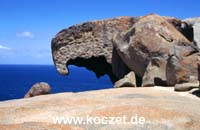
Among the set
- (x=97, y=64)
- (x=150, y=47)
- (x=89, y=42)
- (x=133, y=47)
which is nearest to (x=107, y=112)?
(x=150, y=47)

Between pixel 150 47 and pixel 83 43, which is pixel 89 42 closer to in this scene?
pixel 83 43

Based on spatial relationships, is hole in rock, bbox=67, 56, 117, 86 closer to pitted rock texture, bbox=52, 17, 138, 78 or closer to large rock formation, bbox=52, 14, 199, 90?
large rock formation, bbox=52, 14, 199, 90

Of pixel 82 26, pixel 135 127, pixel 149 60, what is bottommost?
pixel 135 127

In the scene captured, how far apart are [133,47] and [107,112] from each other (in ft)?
40.8

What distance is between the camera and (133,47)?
76.7ft

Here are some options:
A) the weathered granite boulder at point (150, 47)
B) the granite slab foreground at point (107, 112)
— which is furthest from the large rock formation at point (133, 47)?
the granite slab foreground at point (107, 112)

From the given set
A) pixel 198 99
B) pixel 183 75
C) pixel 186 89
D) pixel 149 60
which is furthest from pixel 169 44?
pixel 198 99

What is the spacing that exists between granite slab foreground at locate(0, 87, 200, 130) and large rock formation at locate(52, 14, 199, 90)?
19.6 feet

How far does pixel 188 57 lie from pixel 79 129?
11.1 meters

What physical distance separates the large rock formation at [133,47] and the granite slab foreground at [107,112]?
5.99m

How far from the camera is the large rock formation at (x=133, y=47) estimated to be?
2027cm

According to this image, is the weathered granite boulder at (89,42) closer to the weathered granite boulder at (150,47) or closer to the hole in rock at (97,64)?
the hole in rock at (97,64)

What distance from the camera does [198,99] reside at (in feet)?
48.6

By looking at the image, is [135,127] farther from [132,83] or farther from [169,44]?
[169,44]
